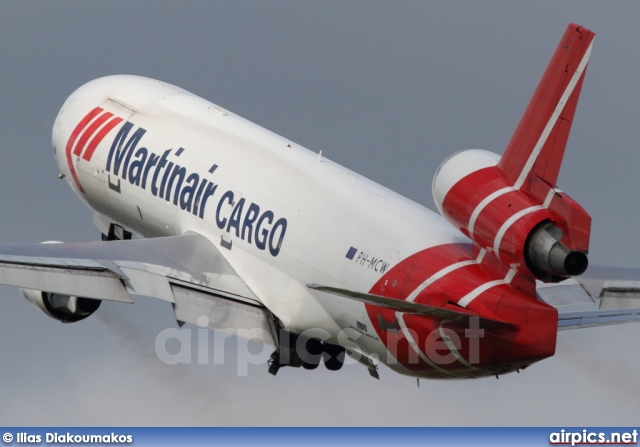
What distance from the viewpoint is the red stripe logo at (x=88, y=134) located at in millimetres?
57281

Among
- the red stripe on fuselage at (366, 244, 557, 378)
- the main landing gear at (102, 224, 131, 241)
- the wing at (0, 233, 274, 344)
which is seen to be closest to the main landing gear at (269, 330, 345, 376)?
the wing at (0, 233, 274, 344)

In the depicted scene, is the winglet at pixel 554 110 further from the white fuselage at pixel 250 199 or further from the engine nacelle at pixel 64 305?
the engine nacelle at pixel 64 305

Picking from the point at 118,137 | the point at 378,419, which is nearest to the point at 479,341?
the point at 378,419

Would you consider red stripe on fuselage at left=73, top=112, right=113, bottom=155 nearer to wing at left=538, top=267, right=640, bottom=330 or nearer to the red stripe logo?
the red stripe logo

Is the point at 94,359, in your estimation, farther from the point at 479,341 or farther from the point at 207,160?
the point at 479,341

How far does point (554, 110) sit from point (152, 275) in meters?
10.8

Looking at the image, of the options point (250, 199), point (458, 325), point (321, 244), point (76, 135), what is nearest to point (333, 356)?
point (321, 244)

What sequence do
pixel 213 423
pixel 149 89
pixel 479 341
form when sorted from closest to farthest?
pixel 479 341, pixel 213 423, pixel 149 89

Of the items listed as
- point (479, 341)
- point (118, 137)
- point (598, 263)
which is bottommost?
point (479, 341)

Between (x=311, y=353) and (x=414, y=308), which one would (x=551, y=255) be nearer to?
(x=414, y=308)

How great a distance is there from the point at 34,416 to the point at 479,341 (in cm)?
1495

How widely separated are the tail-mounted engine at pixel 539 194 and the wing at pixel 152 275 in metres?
7.69

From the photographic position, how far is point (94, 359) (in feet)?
192

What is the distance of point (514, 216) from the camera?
4438 centimetres
